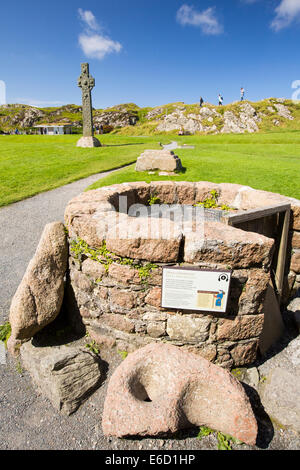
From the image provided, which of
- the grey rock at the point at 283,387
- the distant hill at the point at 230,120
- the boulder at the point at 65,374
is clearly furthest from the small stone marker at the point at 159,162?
the distant hill at the point at 230,120

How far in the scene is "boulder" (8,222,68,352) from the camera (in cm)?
385

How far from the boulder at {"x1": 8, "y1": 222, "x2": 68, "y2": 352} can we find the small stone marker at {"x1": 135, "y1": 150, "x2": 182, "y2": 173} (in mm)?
8840

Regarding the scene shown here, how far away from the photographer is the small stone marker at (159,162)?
12273 millimetres

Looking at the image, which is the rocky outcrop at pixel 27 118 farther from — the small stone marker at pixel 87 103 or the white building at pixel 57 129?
the small stone marker at pixel 87 103

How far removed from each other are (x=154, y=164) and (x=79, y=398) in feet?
35.2

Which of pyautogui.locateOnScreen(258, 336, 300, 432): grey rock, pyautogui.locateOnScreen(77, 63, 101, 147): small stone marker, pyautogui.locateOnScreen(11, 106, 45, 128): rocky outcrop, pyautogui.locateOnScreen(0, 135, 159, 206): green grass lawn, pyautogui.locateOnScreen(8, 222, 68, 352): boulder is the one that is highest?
pyautogui.locateOnScreen(11, 106, 45, 128): rocky outcrop

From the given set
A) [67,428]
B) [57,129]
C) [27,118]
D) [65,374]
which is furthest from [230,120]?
[27,118]

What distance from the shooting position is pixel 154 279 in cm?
359

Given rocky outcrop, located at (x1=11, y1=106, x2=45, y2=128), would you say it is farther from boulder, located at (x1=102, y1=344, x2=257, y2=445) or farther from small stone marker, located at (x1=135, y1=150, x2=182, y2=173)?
boulder, located at (x1=102, y1=344, x2=257, y2=445)

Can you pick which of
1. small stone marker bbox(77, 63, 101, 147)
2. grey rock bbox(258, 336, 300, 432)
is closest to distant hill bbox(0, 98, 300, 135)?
small stone marker bbox(77, 63, 101, 147)

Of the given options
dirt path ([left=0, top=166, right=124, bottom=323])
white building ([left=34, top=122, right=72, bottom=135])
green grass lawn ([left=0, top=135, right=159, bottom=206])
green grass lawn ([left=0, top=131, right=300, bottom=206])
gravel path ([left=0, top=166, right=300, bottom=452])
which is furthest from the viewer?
white building ([left=34, top=122, right=72, bottom=135])

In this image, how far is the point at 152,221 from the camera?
383 cm
